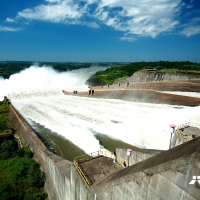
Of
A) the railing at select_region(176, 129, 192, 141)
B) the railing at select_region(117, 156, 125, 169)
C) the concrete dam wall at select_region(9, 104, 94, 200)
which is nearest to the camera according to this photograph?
the concrete dam wall at select_region(9, 104, 94, 200)

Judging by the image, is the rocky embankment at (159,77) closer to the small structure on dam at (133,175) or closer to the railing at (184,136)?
the railing at (184,136)

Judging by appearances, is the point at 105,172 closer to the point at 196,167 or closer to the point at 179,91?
the point at 196,167

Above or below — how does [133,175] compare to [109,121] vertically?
above

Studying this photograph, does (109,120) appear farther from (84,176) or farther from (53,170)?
(84,176)

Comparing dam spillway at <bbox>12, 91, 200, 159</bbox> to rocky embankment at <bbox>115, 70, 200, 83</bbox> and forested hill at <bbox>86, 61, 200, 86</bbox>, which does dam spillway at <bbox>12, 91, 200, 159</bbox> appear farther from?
forested hill at <bbox>86, 61, 200, 86</bbox>

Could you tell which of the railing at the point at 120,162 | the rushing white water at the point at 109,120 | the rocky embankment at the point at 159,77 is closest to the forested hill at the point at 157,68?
the rocky embankment at the point at 159,77

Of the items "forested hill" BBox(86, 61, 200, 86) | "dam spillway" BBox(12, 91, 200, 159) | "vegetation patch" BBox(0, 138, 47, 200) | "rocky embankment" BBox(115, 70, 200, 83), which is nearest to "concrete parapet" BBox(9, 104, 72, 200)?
"vegetation patch" BBox(0, 138, 47, 200)

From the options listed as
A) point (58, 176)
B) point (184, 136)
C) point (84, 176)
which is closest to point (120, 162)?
point (84, 176)
